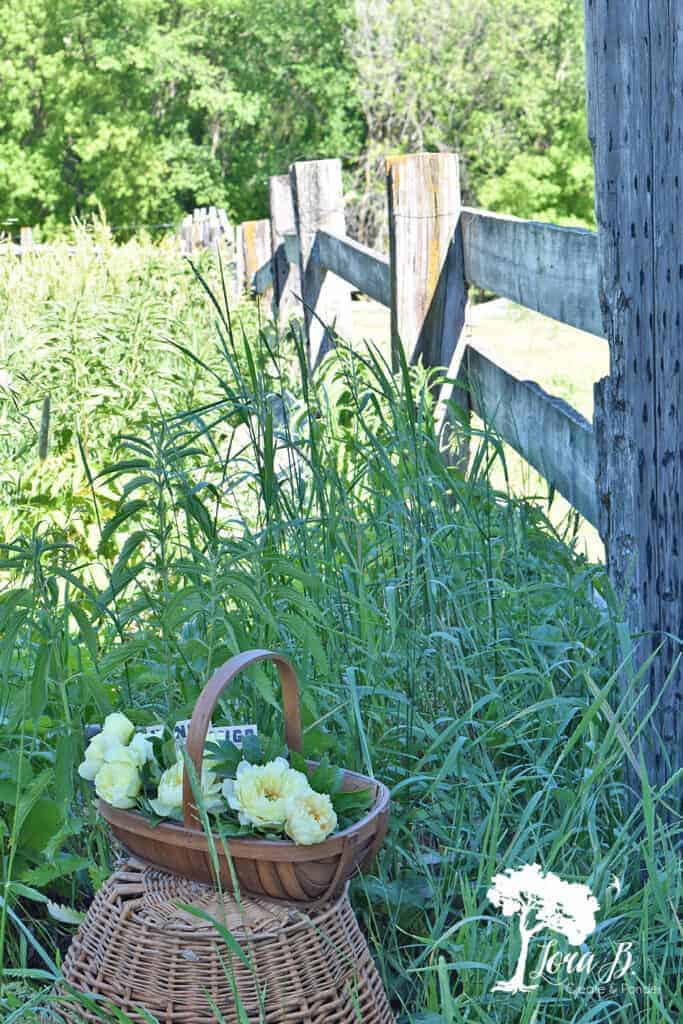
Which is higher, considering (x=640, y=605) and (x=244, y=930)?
(x=640, y=605)

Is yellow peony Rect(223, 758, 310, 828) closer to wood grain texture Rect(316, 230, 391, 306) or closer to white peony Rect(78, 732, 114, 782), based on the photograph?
white peony Rect(78, 732, 114, 782)

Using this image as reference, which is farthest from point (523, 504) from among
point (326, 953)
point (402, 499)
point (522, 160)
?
point (522, 160)

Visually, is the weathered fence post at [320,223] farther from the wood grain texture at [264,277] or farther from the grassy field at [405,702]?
the grassy field at [405,702]

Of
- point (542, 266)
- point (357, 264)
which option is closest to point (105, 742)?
point (542, 266)

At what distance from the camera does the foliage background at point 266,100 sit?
82.6 ft

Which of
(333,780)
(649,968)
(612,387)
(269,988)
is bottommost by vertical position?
(649,968)

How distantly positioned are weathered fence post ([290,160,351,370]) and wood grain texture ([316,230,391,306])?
0.10 m

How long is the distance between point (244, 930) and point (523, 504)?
1407mm

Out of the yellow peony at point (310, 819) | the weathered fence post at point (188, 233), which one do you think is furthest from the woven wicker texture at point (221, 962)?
the weathered fence post at point (188, 233)

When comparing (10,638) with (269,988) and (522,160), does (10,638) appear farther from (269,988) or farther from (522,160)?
(522,160)

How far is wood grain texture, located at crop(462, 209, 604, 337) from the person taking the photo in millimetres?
2912

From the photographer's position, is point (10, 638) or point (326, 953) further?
point (10, 638)

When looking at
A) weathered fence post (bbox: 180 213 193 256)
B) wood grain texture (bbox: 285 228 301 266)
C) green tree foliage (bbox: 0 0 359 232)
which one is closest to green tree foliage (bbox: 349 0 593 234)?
green tree foliage (bbox: 0 0 359 232)

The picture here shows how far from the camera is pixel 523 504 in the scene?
2721mm
